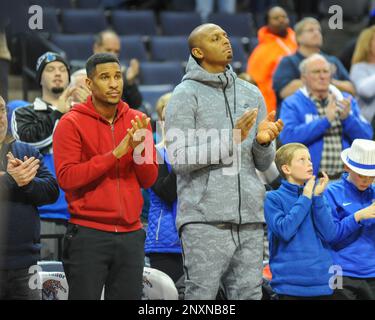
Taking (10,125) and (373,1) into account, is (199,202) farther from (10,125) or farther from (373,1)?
(373,1)

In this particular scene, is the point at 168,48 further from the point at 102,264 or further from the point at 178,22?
the point at 102,264

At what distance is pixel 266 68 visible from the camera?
334 inches

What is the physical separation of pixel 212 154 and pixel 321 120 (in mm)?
2093

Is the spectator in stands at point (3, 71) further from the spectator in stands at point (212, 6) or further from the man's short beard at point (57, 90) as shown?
the spectator in stands at point (212, 6)

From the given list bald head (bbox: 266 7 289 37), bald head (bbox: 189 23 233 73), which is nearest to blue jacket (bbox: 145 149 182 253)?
bald head (bbox: 189 23 233 73)

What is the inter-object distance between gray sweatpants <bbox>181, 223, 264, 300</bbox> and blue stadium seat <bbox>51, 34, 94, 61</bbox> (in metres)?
5.25

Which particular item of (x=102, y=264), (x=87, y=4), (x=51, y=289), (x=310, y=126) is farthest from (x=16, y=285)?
(x=87, y=4)

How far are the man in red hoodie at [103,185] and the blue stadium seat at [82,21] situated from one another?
5.83 meters

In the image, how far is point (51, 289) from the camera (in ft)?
17.5

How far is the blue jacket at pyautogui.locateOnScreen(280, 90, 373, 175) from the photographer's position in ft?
21.6

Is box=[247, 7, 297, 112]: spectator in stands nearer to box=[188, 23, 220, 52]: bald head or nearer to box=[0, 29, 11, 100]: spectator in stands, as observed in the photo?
box=[0, 29, 11, 100]: spectator in stands

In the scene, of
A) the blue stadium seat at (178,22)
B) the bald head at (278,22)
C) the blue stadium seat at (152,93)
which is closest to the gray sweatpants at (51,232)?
the blue stadium seat at (152,93)

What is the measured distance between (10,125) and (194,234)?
72.0 inches

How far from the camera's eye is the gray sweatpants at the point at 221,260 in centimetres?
469
